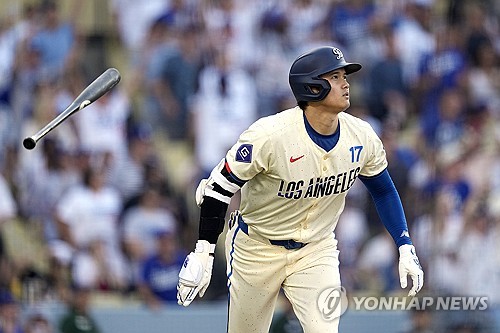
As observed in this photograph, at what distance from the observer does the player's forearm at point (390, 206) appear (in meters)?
5.91

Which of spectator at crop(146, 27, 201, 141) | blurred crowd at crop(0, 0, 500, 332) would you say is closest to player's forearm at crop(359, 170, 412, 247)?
blurred crowd at crop(0, 0, 500, 332)

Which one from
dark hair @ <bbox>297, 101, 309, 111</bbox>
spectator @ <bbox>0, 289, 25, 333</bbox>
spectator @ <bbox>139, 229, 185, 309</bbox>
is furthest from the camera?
spectator @ <bbox>139, 229, 185, 309</bbox>

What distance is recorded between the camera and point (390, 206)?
5938 millimetres

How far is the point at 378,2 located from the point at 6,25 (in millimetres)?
A: 3478

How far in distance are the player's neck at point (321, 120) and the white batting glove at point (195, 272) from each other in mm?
860

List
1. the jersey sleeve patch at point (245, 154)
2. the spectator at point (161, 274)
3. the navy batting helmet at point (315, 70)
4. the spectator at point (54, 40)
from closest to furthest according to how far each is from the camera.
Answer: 1. the jersey sleeve patch at point (245, 154)
2. the navy batting helmet at point (315, 70)
3. the spectator at point (161, 274)
4. the spectator at point (54, 40)

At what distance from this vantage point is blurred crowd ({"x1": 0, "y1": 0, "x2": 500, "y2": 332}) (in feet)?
28.5

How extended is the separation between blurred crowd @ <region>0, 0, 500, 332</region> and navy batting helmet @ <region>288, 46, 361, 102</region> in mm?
3343

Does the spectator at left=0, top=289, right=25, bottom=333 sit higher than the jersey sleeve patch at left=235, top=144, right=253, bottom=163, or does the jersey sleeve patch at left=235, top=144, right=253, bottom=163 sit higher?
the jersey sleeve patch at left=235, top=144, right=253, bottom=163

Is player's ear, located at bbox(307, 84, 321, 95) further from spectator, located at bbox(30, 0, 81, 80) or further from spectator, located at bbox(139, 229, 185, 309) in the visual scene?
spectator, located at bbox(30, 0, 81, 80)

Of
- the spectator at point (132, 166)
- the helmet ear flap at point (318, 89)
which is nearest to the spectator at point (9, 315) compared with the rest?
the spectator at point (132, 166)

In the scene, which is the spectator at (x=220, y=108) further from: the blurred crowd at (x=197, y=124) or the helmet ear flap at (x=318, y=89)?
the helmet ear flap at (x=318, y=89)

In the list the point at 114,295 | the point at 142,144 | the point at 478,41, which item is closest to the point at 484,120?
the point at 478,41

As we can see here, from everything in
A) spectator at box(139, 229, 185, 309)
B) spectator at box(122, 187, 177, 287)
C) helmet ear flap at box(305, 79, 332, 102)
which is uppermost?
helmet ear flap at box(305, 79, 332, 102)
